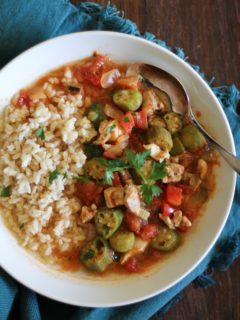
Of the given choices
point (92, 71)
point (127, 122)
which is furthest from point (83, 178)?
point (92, 71)

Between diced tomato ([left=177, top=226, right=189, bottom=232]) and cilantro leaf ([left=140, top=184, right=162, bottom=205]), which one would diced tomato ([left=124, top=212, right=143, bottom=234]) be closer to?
cilantro leaf ([left=140, top=184, right=162, bottom=205])

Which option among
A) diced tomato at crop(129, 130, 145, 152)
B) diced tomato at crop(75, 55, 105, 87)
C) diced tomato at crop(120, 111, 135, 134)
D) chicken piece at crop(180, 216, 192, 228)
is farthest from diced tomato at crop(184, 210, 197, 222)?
diced tomato at crop(75, 55, 105, 87)

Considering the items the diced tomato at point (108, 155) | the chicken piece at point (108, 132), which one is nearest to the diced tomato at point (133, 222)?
the diced tomato at point (108, 155)

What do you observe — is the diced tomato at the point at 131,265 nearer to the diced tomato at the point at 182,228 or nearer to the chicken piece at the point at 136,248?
the chicken piece at the point at 136,248

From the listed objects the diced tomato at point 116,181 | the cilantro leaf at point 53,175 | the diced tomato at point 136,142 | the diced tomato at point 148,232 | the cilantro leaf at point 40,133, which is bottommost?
the diced tomato at point 148,232

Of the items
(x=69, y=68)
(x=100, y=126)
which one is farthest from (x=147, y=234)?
(x=69, y=68)

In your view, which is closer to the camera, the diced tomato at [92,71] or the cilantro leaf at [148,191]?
the cilantro leaf at [148,191]

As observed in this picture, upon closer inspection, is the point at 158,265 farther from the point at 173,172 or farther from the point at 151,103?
the point at 151,103
